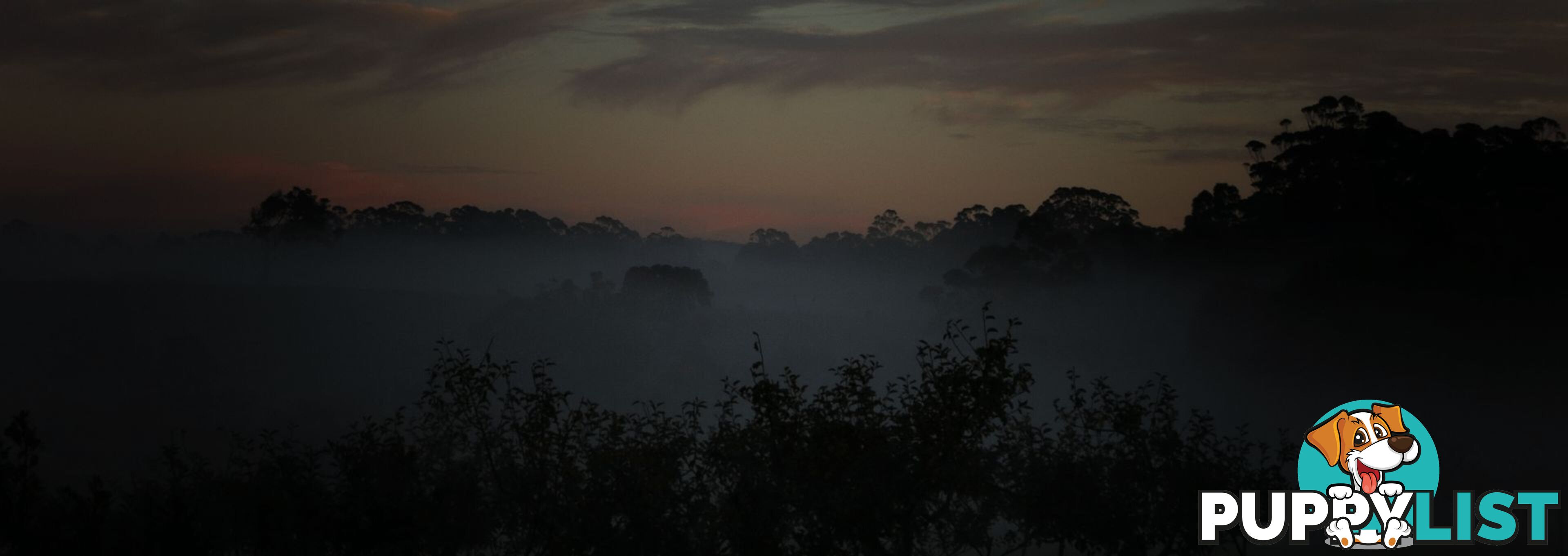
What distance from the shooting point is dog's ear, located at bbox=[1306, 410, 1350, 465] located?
101ft

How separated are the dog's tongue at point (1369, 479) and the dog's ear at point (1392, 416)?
109cm

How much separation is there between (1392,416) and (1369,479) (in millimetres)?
1874

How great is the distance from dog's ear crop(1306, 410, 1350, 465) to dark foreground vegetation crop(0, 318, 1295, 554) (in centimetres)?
86

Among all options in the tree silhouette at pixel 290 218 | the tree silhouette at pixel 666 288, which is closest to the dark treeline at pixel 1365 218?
the tree silhouette at pixel 666 288

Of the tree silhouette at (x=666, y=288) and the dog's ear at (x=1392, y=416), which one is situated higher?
the dog's ear at (x=1392, y=416)

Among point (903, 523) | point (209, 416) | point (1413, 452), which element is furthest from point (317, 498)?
point (209, 416)

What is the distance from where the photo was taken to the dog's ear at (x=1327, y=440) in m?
30.7

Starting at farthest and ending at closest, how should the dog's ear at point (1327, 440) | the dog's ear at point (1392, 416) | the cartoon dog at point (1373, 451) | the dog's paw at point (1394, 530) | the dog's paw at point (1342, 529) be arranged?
the dog's paw at point (1342, 529), the dog's ear at point (1327, 440), the dog's paw at point (1394, 530), the dog's ear at point (1392, 416), the cartoon dog at point (1373, 451)

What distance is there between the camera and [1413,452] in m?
29.5

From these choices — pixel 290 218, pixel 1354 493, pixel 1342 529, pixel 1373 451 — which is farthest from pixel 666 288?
pixel 1373 451

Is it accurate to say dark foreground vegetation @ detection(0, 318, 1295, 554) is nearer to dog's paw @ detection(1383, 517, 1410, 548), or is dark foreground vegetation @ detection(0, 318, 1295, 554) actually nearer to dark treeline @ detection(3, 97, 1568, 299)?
dog's paw @ detection(1383, 517, 1410, 548)

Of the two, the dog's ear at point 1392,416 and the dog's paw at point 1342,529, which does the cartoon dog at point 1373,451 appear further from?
the dog's paw at point 1342,529

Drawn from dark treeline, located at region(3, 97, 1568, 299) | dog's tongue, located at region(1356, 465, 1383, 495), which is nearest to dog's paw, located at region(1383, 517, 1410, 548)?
dog's tongue, located at region(1356, 465, 1383, 495)

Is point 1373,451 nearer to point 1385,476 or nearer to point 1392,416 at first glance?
point 1385,476
